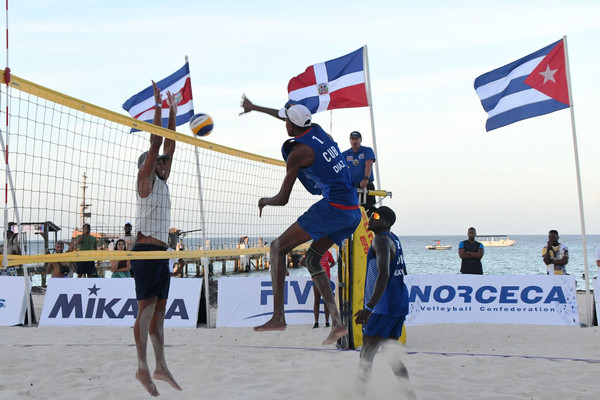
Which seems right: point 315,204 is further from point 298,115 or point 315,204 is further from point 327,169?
point 298,115

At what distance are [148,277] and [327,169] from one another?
1.77m

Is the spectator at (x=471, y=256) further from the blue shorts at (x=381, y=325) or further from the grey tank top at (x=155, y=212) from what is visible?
the grey tank top at (x=155, y=212)

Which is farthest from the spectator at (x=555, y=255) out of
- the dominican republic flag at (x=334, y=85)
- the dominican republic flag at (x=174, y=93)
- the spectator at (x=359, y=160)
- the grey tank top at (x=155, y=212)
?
the grey tank top at (x=155, y=212)

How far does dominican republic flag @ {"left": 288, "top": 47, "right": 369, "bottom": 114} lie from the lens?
30.4 ft

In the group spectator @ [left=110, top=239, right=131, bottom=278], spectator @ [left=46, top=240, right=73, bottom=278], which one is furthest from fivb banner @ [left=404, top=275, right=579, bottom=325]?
spectator @ [left=46, top=240, right=73, bottom=278]

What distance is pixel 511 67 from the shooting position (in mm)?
9664

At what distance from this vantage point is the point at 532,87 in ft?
31.1

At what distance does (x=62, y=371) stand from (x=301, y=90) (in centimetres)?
568

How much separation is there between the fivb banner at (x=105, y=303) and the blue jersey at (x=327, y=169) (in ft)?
20.3

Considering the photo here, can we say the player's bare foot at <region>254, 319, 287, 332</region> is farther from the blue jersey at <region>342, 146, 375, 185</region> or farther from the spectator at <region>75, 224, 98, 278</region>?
the spectator at <region>75, 224, 98, 278</region>

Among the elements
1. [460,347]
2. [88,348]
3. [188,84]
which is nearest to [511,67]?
[460,347]

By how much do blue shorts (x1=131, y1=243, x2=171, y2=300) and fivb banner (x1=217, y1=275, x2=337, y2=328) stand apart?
4.87 metres

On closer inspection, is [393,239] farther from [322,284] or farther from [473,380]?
[473,380]

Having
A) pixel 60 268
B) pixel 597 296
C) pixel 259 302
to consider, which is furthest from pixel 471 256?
pixel 60 268
